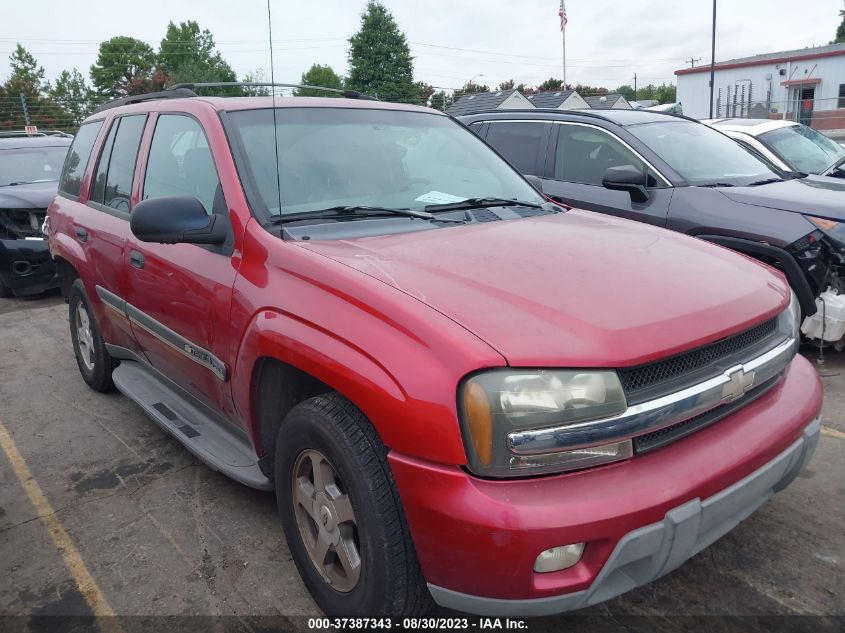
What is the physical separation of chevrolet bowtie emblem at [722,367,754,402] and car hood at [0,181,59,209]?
24.0ft

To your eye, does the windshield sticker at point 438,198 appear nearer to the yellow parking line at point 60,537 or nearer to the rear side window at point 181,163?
the rear side window at point 181,163

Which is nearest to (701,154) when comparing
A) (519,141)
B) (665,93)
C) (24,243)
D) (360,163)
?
(519,141)

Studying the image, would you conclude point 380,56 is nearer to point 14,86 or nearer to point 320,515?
point 14,86

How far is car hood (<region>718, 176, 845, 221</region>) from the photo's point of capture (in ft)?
15.5

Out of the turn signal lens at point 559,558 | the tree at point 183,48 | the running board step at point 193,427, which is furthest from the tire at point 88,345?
the tree at point 183,48

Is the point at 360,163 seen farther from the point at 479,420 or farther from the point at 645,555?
the point at 645,555

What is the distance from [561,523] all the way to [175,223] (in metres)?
1.76

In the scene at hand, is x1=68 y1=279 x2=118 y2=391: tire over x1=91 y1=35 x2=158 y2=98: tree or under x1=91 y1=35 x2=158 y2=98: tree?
under

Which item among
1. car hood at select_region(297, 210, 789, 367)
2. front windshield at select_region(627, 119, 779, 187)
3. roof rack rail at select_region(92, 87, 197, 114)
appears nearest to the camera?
car hood at select_region(297, 210, 789, 367)

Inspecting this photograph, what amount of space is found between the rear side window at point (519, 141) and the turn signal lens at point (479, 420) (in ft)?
15.2

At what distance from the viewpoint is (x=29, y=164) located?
28.1 ft

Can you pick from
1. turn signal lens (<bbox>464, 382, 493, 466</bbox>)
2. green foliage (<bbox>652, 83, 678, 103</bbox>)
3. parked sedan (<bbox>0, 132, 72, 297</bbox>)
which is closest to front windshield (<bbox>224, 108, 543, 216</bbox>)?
turn signal lens (<bbox>464, 382, 493, 466</bbox>)

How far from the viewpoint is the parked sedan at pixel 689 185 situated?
4.62 metres

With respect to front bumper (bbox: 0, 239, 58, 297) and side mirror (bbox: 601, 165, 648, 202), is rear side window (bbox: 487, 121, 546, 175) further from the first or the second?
front bumper (bbox: 0, 239, 58, 297)
